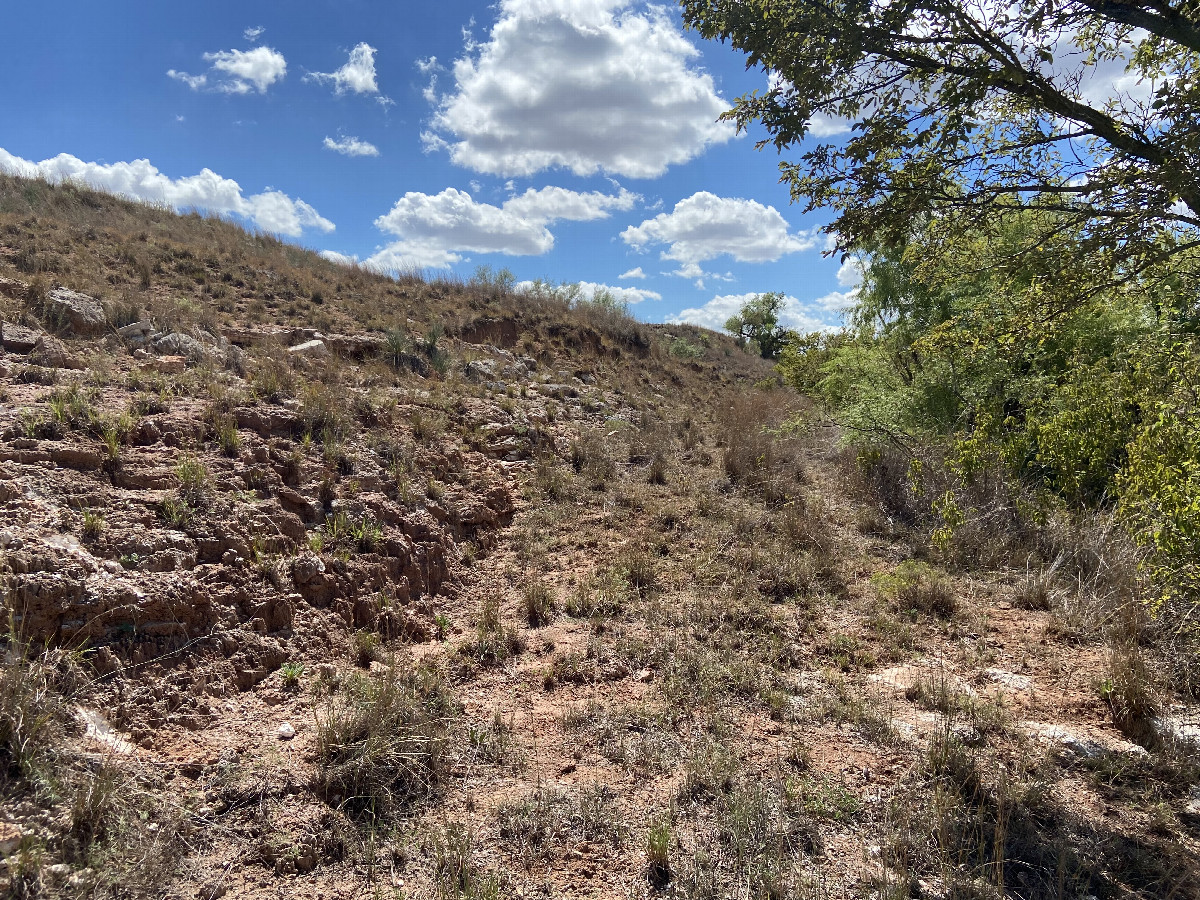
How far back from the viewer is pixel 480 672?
409 cm

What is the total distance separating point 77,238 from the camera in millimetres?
9586

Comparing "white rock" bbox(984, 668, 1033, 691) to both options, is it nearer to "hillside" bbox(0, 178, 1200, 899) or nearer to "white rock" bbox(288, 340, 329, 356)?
"hillside" bbox(0, 178, 1200, 899)

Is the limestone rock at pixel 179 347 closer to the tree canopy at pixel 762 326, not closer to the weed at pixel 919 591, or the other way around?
the weed at pixel 919 591

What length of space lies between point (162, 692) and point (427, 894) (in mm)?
1853

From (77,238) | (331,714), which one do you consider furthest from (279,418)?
(77,238)

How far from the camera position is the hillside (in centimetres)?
250

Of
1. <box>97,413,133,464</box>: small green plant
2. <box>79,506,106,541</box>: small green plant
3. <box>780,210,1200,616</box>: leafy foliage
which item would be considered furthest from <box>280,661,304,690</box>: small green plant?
<box>780,210,1200,616</box>: leafy foliage

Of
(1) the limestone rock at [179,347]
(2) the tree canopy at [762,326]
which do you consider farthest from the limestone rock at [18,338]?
(2) the tree canopy at [762,326]

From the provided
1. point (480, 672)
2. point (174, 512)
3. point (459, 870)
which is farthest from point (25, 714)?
point (480, 672)

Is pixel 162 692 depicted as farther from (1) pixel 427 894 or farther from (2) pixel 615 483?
(2) pixel 615 483

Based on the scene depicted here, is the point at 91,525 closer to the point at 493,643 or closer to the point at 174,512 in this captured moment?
the point at 174,512

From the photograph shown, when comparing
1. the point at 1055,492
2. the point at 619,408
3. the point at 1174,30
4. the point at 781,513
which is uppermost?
the point at 1174,30

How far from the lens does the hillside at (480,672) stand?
8.20 feet

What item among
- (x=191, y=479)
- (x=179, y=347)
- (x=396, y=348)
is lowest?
(x=191, y=479)
